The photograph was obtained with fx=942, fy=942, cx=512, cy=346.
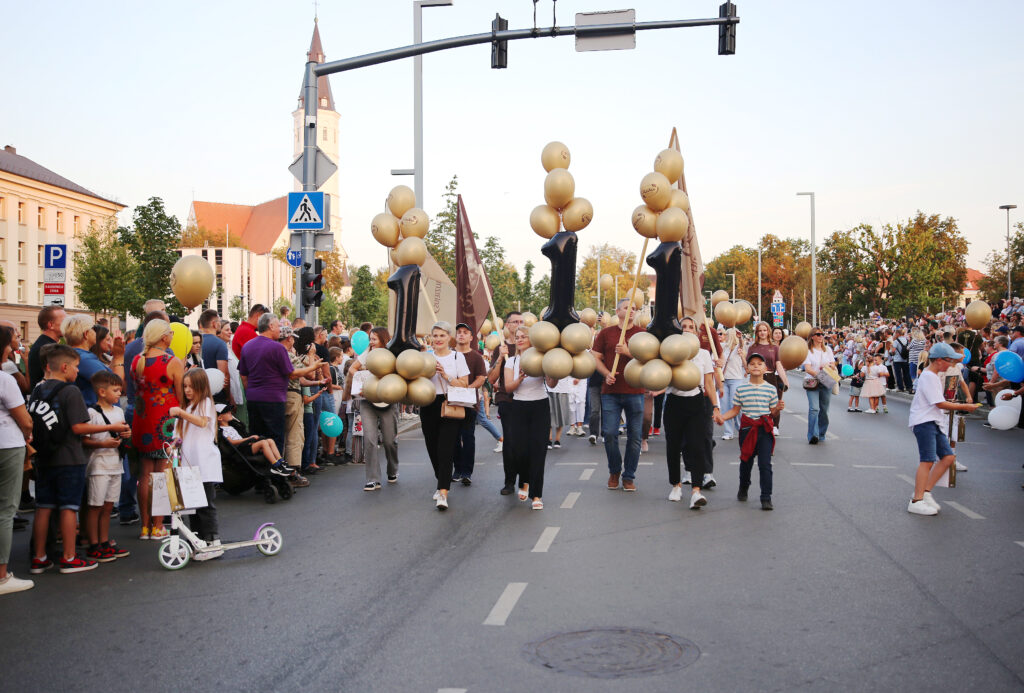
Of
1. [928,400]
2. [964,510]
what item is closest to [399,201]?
[928,400]

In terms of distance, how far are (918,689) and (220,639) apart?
365 centimetres

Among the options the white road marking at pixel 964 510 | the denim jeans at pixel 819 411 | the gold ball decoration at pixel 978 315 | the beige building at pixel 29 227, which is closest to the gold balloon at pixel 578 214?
the white road marking at pixel 964 510

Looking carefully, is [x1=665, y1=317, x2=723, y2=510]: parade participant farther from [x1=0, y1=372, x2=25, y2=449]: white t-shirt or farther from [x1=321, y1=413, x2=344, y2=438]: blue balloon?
[x1=0, y1=372, x2=25, y2=449]: white t-shirt

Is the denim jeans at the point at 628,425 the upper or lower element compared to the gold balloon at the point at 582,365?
lower

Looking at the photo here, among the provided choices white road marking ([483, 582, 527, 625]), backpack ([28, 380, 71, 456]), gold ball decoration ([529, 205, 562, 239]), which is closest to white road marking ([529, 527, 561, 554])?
white road marking ([483, 582, 527, 625])

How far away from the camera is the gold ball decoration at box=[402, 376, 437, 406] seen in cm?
898

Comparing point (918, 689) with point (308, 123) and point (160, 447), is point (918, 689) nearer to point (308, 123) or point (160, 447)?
point (160, 447)

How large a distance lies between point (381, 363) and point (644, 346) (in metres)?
2.49

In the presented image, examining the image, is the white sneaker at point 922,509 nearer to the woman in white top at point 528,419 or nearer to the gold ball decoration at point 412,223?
the woman in white top at point 528,419

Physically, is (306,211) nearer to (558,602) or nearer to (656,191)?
(656,191)

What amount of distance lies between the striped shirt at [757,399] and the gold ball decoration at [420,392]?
308 cm

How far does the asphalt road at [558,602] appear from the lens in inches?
185

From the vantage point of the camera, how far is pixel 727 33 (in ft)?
39.9

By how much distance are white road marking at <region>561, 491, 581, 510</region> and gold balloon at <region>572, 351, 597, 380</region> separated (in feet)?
4.96
